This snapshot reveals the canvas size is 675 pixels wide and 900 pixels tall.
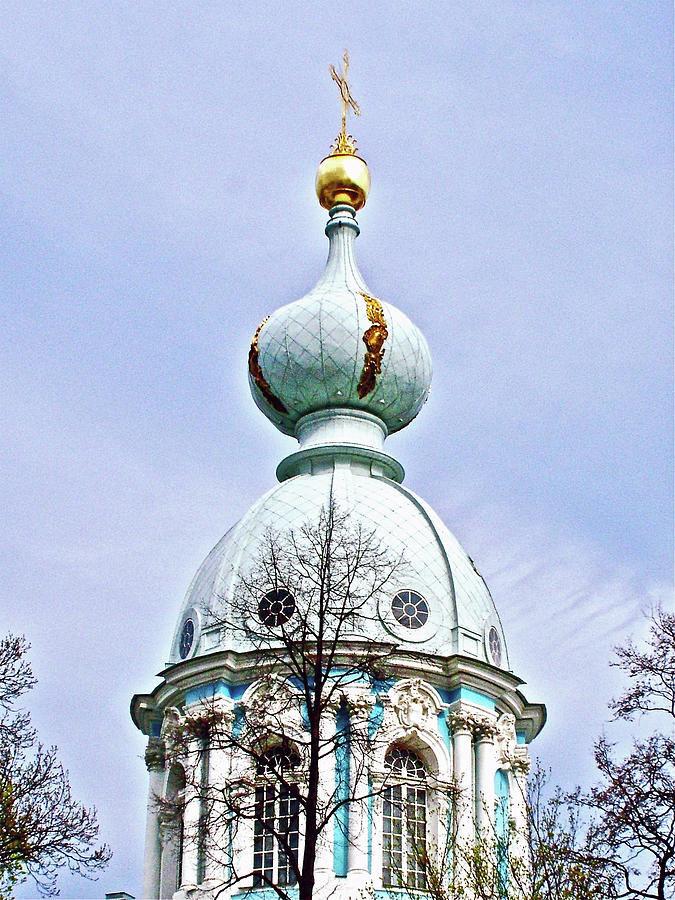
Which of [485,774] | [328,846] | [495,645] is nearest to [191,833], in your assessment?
[328,846]

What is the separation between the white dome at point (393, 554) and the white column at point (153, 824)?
1.80 meters

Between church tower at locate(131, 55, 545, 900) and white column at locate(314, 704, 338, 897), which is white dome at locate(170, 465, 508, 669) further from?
white column at locate(314, 704, 338, 897)

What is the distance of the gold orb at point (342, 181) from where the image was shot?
34.7 meters

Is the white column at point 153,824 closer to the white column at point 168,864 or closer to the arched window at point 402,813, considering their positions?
the white column at point 168,864

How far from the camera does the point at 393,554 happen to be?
2920cm

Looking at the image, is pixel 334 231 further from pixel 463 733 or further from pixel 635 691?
pixel 635 691

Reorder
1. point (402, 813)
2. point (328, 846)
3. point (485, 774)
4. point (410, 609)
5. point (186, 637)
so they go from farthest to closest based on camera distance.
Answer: point (186, 637), point (410, 609), point (485, 774), point (402, 813), point (328, 846)

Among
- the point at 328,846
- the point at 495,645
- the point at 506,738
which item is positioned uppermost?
the point at 495,645

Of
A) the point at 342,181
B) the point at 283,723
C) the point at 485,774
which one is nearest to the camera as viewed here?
the point at 283,723

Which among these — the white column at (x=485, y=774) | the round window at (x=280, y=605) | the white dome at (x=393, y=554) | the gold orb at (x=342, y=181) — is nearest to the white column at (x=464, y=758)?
the white column at (x=485, y=774)

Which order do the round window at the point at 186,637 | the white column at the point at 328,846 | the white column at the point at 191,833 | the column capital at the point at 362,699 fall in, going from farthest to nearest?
the round window at the point at 186,637 → the white column at the point at 191,833 → the column capital at the point at 362,699 → the white column at the point at 328,846

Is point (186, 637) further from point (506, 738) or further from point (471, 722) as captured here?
point (506, 738)

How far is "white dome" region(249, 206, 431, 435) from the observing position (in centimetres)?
3195

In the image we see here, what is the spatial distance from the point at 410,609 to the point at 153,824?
19.8 feet
